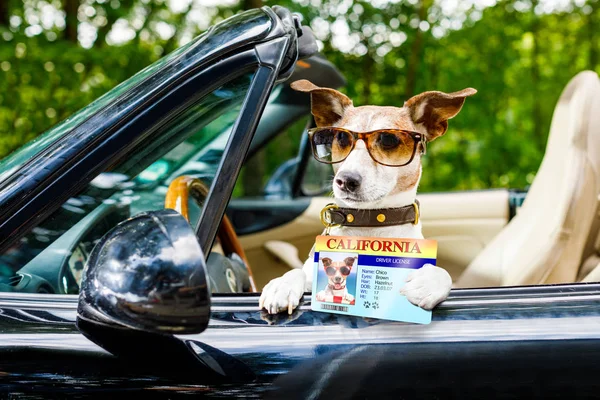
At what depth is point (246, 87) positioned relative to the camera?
136 centimetres

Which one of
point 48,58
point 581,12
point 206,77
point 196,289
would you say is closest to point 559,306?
point 196,289

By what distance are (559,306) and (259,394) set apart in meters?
0.59

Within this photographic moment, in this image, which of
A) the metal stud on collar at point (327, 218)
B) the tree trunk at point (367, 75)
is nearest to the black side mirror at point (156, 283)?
the metal stud on collar at point (327, 218)

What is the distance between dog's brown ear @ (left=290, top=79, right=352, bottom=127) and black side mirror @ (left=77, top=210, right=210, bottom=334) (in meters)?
0.48

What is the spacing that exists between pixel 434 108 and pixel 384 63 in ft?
15.5

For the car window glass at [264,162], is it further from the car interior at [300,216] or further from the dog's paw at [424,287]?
the dog's paw at [424,287]

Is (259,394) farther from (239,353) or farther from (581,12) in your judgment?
(581,12)

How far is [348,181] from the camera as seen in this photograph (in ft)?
3.93

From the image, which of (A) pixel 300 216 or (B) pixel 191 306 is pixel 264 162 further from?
(B) pixel 191 306

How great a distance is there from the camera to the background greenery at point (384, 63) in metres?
5.34

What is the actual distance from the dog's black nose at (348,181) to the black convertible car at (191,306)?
228 mm

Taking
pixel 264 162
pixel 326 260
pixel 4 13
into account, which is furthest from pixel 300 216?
pixel 4 13

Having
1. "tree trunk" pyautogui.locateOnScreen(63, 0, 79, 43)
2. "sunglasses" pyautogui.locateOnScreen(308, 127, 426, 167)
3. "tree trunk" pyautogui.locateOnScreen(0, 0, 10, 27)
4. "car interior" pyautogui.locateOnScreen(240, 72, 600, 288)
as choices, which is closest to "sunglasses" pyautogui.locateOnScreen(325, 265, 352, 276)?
"sunglasses" pyautogui.locateOnScreen(308, 127, 426, 167)

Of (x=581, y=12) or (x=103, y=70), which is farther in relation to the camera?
(x=581, y=12)
